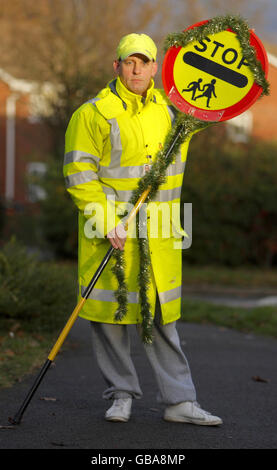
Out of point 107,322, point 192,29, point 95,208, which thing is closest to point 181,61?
point 192,29

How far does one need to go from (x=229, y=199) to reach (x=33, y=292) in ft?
30.3

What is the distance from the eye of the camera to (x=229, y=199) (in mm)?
15953

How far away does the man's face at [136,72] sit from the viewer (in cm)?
441

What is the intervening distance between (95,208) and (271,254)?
499 inches

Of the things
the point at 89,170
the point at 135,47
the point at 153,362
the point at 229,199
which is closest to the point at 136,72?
the point at 135,47

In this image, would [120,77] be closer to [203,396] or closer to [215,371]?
[203,396]

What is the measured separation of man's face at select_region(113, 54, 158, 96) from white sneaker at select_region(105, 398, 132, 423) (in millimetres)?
1716

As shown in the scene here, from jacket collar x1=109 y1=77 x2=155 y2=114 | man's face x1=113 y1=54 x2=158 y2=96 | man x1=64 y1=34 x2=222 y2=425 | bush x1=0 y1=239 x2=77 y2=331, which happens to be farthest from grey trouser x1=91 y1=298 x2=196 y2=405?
bush x1=0 y1=239 x2=77 y2=331

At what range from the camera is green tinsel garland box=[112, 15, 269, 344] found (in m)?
4.39

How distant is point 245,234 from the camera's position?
16.4 metres

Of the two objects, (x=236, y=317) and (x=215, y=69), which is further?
(x=236, y=317)

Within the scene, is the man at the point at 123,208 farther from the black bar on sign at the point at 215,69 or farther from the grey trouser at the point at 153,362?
the black bar on sign at the point at 215,69

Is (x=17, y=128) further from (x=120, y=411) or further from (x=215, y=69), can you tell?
(x=120, y=411)

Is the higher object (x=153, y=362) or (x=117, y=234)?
(x=117, y=234)
